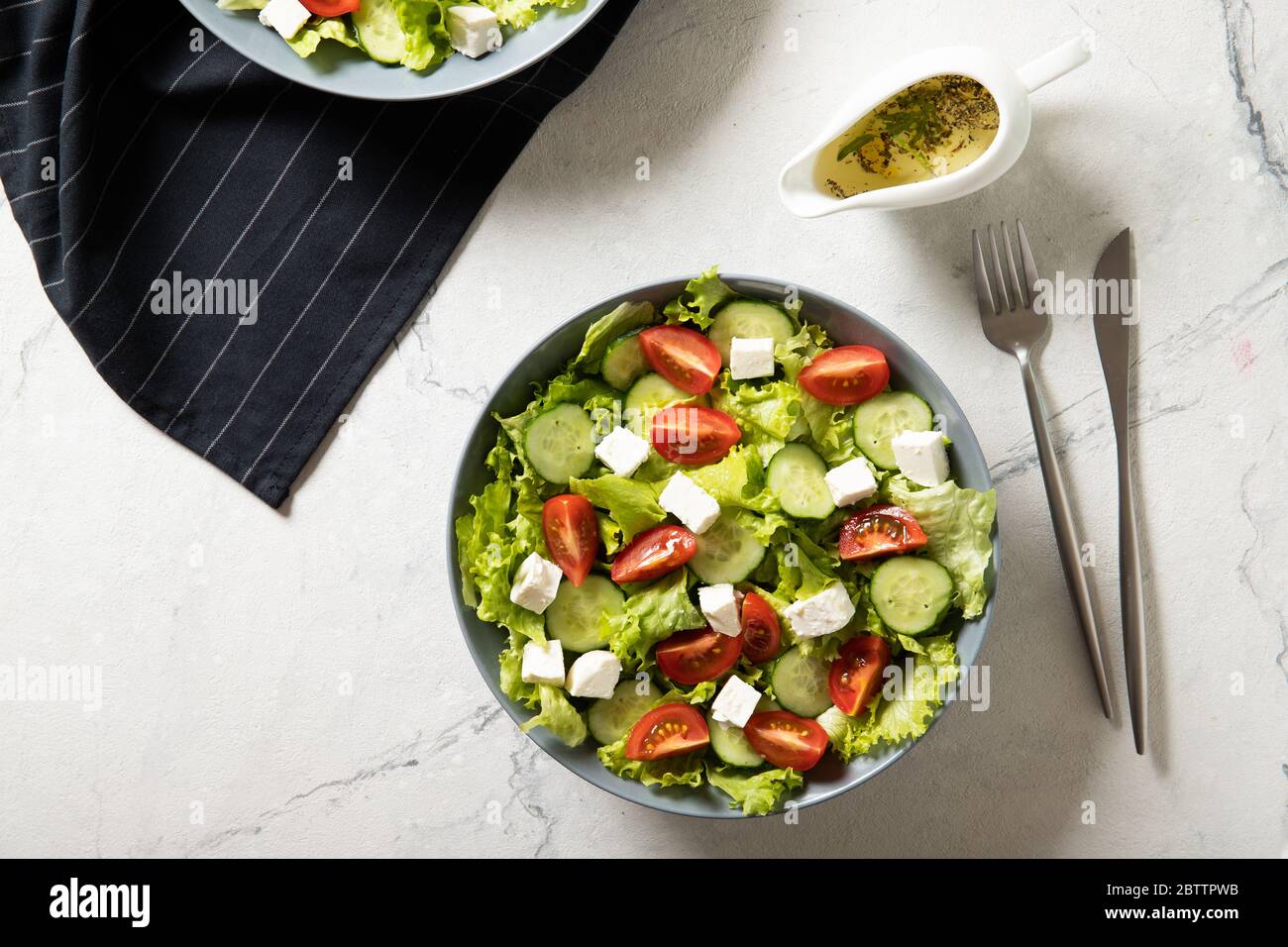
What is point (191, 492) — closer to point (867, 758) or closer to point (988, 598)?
point (867, 758)

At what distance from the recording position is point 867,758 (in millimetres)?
1880

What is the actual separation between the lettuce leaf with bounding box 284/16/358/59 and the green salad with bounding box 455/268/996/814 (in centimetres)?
80

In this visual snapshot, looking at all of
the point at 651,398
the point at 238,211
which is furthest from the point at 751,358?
the point at 238,211

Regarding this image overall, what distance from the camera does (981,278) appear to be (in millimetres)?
2090

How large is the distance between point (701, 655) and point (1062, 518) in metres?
0.81

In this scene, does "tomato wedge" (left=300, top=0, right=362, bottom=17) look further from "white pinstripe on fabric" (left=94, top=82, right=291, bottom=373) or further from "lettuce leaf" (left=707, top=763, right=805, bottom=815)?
"lettuce leaf" (left=707, top=763, right=805, bottom=815)

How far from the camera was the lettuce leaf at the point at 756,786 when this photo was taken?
72.1 inches

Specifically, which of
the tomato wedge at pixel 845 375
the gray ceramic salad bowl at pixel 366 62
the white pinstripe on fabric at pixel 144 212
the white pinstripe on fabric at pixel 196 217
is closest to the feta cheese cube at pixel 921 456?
the tomato wedge at pixel 845 375

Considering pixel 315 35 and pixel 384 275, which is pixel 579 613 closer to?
pixel 384 275

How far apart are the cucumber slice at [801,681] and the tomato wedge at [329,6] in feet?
5.01

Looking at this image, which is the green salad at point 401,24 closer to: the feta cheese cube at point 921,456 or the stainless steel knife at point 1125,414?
the feta cheese cube at point 921,456

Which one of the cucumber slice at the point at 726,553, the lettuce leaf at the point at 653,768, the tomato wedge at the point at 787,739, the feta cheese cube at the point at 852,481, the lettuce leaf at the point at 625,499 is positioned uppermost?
the feta cheese cube at the point at 852,481

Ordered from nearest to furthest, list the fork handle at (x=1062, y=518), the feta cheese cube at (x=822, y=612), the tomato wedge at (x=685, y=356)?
the feta cheese cube at (x=822, y=612)
the tomato wedge at (x=685, y=356)
the fork handle at (x=1062, y=518)

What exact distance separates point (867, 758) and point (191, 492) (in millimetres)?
1574
